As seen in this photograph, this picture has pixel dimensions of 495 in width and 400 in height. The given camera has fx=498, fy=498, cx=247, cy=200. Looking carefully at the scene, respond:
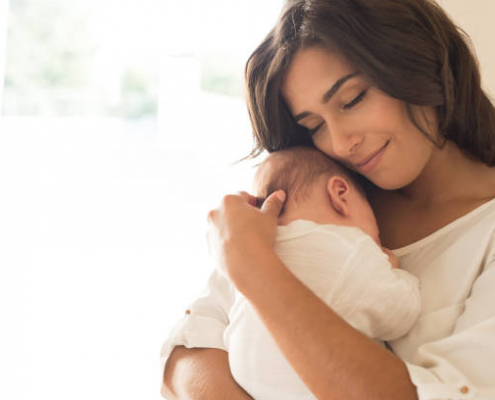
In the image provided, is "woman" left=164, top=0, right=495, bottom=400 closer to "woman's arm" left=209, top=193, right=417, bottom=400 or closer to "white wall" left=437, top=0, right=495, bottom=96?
"woman's arm" left=209, top=193, right=417, bottom=400

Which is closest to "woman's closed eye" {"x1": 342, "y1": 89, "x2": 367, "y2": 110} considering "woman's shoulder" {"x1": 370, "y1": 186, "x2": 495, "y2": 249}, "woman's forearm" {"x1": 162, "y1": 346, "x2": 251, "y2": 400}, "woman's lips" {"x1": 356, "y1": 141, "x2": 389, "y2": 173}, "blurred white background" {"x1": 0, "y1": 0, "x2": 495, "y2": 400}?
"woman's lips" {"x1": 356, "y1": 141, "x2": 389, "y2": 173}

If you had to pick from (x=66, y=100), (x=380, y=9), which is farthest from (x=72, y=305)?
(x=380, y=9)

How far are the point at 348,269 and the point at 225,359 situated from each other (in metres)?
0.40

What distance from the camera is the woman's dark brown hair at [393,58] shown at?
1158mm

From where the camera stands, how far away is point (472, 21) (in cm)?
203

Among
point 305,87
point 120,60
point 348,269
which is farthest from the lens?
point 120,60

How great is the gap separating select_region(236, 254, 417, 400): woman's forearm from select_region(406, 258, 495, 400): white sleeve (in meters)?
0.04

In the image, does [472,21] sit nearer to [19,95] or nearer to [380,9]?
[380,9]

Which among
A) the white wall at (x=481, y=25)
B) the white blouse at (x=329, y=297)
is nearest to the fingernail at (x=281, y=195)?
the white blouse at (x=329, y=297)

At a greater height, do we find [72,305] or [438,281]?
[438,281]

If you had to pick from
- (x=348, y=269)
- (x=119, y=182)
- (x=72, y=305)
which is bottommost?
(x=72, y=305)

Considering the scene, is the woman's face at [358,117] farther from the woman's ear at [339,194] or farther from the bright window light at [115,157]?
the bright window light at [115,157]

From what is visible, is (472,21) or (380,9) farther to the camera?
(472,21)

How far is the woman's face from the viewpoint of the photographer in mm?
1187
